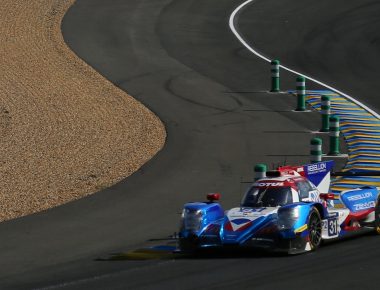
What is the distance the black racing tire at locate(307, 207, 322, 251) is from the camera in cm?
1784

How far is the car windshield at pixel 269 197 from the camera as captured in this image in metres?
18.4

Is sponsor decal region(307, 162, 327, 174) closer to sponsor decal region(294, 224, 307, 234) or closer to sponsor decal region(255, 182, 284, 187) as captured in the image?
sponsor decal region(255, 182, 284, 187)

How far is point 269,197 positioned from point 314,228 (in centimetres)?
104

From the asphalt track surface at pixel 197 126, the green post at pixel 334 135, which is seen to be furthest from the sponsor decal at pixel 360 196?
the green post at pixel 334 135

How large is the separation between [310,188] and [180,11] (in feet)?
92.6

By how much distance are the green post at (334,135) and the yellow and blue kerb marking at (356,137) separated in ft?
1.37

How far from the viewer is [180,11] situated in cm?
4622

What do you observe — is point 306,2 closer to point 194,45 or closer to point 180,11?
point 180,11

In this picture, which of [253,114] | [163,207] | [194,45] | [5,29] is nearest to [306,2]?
[194,45]

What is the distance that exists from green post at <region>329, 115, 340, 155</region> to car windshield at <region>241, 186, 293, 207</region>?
26.5ft

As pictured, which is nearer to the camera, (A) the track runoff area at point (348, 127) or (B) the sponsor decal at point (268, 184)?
(B) the sponsor decal at point (268, 184)

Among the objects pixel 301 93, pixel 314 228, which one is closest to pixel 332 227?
pixel 314 228

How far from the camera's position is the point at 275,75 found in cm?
3384

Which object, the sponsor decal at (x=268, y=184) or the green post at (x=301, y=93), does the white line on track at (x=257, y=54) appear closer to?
the green post at (x=301, y=93)
